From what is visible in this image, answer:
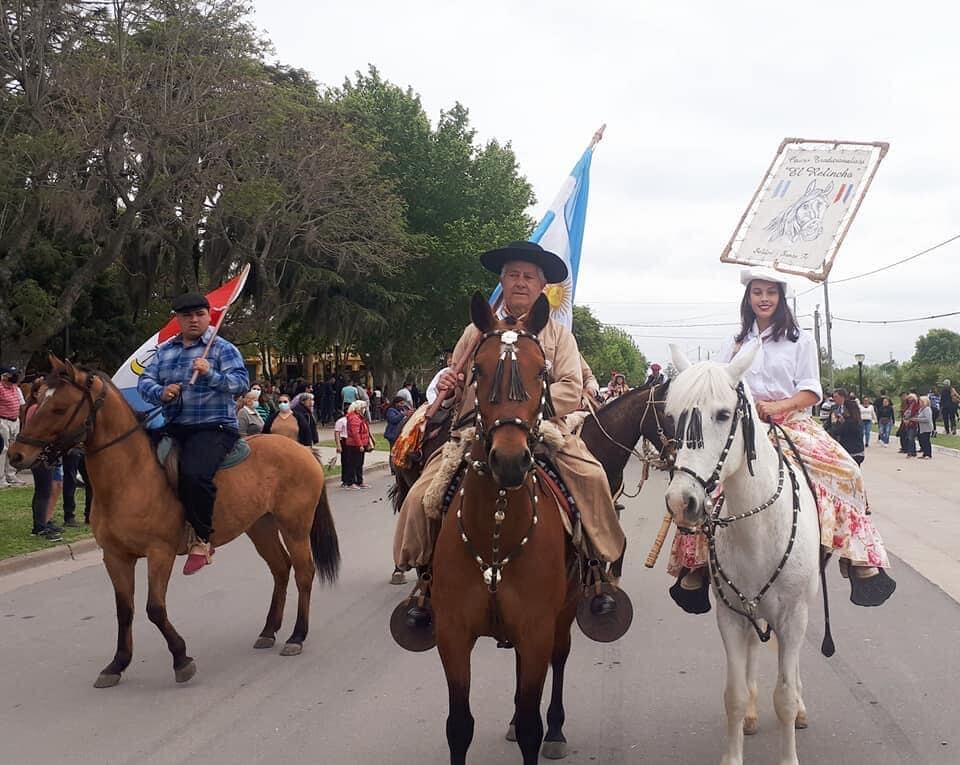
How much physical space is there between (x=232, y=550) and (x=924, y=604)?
7706 mm

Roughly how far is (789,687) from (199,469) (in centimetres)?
402

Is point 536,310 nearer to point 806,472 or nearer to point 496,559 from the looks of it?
point 496,559

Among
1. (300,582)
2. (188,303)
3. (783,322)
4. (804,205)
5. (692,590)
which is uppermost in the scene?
(804,205)

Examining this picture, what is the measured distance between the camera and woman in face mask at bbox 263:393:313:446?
16.3 metres

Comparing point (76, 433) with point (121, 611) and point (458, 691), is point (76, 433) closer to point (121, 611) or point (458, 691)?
point (121, 611)

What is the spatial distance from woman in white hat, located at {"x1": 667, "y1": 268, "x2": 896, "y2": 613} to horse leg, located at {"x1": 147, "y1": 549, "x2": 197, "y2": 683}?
3.19 meters

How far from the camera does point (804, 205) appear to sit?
7.34 meters

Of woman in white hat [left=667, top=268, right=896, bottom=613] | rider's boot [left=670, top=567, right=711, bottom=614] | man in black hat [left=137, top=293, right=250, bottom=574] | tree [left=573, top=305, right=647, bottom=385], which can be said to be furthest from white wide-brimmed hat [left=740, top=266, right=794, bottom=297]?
tree [left=573, top=305, right=647, bottom=385]

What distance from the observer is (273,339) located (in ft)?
148

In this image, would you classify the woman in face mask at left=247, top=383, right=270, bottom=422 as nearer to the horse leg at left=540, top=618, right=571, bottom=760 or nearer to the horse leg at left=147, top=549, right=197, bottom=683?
the horse leg at left=147, top=549, right=197, bottom=683

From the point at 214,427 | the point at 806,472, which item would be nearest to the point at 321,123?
the point at 214,427

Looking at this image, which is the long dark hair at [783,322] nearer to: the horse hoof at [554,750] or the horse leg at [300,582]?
the horse hoof at [554,750]

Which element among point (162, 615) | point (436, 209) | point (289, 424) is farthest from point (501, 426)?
point (436, 209)

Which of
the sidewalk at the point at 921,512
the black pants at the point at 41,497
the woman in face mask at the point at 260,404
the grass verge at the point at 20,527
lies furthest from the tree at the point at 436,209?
the black pants at the point at 41,497
